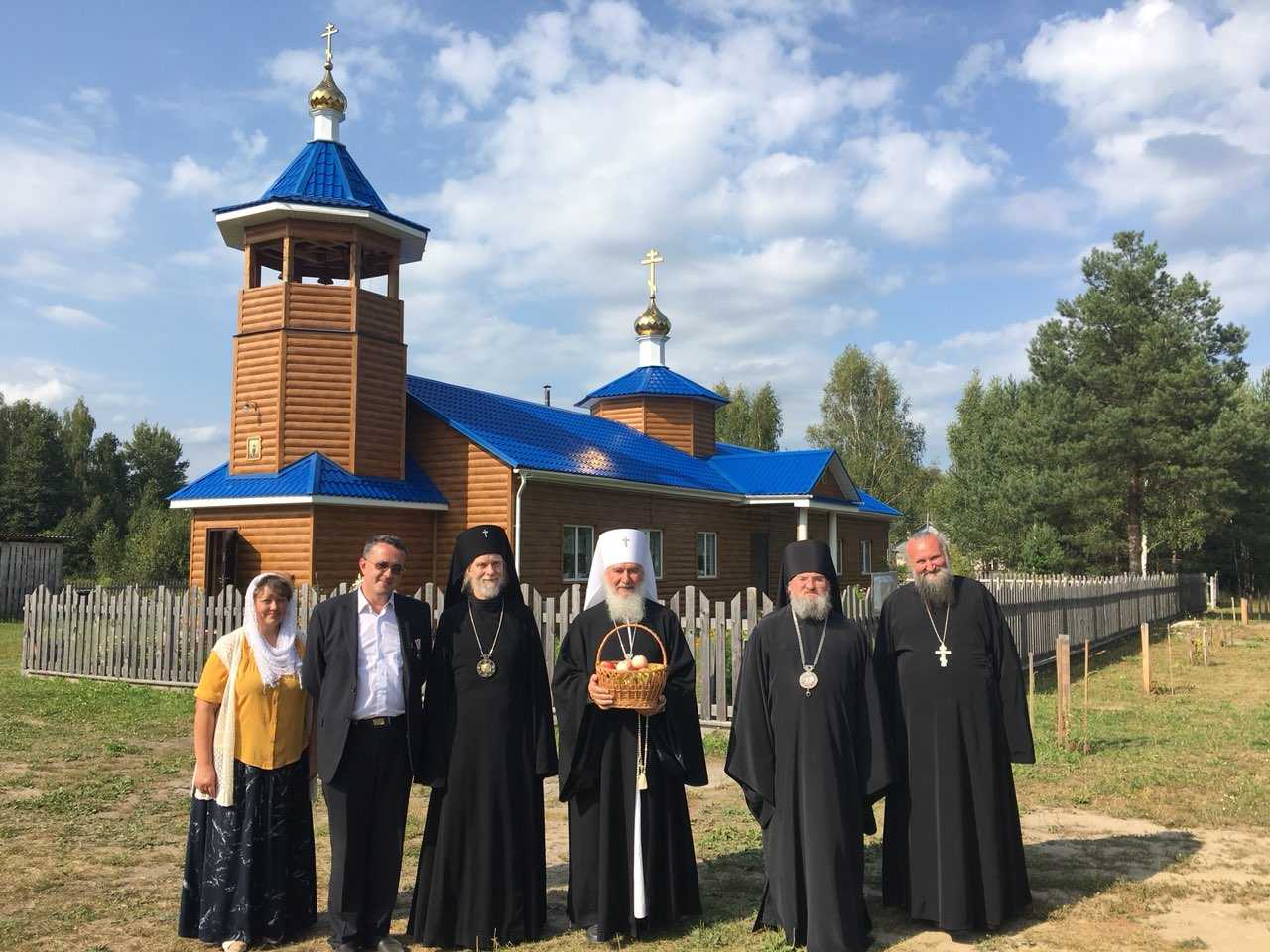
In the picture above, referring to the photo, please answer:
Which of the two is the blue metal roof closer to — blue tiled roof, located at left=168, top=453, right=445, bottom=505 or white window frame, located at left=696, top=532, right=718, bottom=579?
white window frame, located at left=696, top=532, right=718, bottom=579

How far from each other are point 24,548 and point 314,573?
18.6 meters

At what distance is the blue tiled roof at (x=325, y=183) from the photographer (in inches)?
672

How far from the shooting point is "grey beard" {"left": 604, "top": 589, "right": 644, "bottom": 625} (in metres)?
4.81

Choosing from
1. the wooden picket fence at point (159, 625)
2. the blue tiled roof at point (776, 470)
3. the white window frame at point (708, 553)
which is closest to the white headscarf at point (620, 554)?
the wooden picket fence at point (159, 625)

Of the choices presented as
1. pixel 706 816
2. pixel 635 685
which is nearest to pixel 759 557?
pixel 706 816

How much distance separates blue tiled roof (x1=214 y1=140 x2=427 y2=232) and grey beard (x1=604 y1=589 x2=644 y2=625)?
14145mm

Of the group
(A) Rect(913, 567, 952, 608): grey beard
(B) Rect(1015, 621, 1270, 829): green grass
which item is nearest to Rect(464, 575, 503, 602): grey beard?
(A) Rect(913, 567, 952, 608): grey beard

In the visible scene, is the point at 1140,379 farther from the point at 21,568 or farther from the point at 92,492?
the point at 92,492

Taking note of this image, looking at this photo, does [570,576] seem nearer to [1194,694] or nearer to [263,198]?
[263,198]

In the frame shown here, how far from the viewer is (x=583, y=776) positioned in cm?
470

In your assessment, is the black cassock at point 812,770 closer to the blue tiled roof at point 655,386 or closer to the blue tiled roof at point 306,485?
the blue tiled roof at point 306,485

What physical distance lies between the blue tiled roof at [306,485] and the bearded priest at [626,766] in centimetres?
1195

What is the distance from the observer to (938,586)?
5.08m

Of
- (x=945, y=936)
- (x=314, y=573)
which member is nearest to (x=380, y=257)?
(x=314, y=573)
